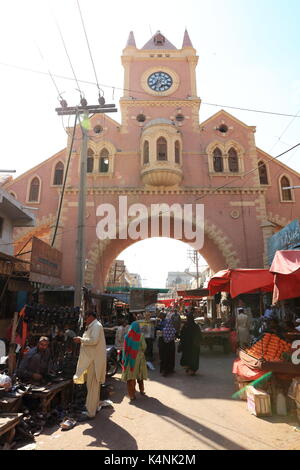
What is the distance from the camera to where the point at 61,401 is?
517 centimetres

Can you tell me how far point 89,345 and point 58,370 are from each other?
1.50m

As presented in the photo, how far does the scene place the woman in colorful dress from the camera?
5.79 meters

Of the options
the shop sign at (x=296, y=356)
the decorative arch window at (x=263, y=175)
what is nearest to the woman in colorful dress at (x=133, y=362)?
the shop sign at (x=296, y=356)

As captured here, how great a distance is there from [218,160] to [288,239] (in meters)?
8.91

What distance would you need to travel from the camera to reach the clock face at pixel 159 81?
21469 mm

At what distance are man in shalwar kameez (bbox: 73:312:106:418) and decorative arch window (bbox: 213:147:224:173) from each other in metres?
16.2

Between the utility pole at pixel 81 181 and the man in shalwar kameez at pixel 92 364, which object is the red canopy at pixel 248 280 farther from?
the utility pole at pixel 81 181

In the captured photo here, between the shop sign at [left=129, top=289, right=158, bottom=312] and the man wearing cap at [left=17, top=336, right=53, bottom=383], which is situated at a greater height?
the shop sign at [left=129, top=289, right=158, bottom=312]

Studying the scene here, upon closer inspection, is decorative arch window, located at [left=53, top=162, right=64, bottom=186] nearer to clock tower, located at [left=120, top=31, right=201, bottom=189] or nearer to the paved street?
clock tower, located at [left=120, top=31, right=201, bottom=189]

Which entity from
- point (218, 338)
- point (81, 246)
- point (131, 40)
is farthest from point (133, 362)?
point (131, 40)

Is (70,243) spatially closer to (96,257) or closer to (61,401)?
(96,257)

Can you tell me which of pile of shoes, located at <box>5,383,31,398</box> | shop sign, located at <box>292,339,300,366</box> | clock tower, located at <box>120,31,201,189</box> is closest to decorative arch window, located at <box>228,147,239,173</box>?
clock tower, located at <box>120,31,201,189</box>

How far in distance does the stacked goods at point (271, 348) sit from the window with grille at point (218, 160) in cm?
1523

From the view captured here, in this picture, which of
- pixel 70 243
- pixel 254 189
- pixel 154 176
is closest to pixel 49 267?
pixel 70 243
